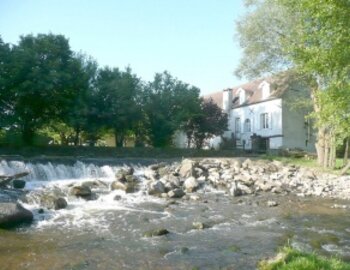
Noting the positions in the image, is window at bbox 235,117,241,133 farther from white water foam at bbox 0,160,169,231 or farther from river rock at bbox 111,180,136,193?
river rock at bbox 111,180,136,193

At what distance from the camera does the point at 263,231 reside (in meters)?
12.1

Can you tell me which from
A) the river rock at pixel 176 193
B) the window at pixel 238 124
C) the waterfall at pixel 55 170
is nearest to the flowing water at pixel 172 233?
the river rock at pixel 176 193

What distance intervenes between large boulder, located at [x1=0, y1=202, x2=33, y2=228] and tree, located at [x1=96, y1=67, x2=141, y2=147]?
83.0 feet

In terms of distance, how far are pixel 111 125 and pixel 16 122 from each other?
29.3ft

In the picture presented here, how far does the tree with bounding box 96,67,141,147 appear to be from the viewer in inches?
1524

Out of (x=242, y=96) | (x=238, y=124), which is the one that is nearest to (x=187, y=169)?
(x=238, y=124)

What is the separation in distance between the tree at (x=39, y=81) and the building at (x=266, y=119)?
1991cm

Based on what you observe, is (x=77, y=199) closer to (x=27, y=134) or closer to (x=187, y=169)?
(x=187, y=169)

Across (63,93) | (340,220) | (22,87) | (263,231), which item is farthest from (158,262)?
(63,93)

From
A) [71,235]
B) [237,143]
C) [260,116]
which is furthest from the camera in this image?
[237,143]

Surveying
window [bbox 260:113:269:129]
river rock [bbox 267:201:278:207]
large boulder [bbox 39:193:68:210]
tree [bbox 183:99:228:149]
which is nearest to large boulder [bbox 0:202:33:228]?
large boulder [bbox 39:193:68:210]

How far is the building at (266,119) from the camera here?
1729 inches

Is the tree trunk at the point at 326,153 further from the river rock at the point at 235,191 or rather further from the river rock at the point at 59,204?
the river rock at the point at 59,204

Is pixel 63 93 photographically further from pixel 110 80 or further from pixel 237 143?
pixel 237 143
